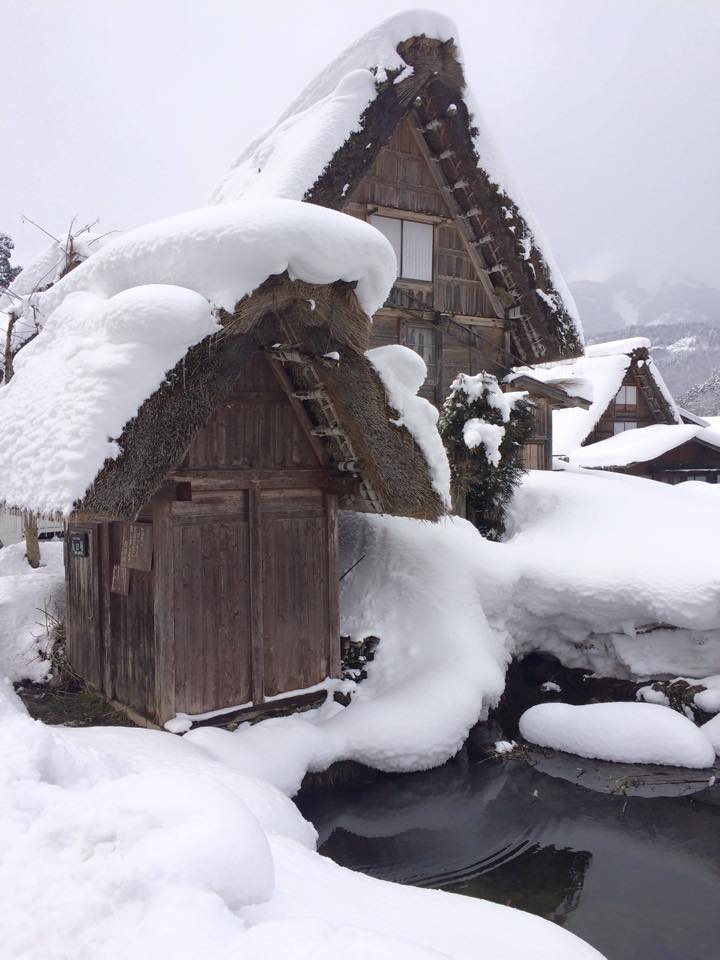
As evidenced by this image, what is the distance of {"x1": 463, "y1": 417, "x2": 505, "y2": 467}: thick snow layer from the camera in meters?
9.69

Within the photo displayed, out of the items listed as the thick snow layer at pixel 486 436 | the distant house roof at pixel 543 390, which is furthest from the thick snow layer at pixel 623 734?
the distant house roof at pixel 543 390

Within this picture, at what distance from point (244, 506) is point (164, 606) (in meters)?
1.33

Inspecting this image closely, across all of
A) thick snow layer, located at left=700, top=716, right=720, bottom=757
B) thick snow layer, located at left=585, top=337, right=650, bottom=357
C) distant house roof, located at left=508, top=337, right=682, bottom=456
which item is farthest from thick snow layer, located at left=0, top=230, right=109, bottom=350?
thick snow layer, located at left=585, top=337, right=650, bottom=357

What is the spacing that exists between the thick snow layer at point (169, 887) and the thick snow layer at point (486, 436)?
6.59 meters

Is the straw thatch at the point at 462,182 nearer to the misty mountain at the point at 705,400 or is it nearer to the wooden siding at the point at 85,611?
the wooden siding at the point at 85,611

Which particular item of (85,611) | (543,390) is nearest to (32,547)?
(85,611)

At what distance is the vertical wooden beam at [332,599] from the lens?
7.96 metres

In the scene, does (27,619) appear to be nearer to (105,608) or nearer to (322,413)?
(105,608)

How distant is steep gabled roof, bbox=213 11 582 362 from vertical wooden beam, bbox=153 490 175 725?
4511 millimetres

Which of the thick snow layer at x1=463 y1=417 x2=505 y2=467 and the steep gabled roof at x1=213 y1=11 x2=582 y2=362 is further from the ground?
the steep gabled roof at x1=213 y1=11 x2=582 y2=362

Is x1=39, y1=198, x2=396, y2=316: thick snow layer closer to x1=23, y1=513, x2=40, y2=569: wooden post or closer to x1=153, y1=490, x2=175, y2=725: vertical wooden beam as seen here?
x1=153, y1=490, x2=175, y2=725: vertical wooden beam

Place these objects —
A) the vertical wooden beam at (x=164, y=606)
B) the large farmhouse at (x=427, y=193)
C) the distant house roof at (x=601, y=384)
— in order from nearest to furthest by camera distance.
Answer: the vertical wooden beam at (x=164, y=606), the large farmhouse at (x=427, y=193), the distant house roof at (x=601, y=384)

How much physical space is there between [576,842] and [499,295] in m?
9.28

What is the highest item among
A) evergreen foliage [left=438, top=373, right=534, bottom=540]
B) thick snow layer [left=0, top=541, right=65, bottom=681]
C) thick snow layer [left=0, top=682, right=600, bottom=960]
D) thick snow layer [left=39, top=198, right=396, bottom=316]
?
thick snow layer [left=39, top=198, right=396, bottom=316]
